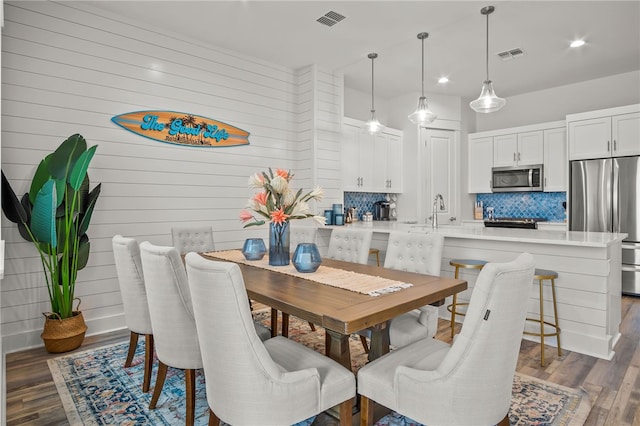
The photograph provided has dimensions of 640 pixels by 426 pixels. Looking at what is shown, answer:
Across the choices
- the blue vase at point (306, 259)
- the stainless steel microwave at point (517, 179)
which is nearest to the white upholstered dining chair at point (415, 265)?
the blue vase at point (306, 259)

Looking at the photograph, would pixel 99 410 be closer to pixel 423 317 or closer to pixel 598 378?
pixel 423 317

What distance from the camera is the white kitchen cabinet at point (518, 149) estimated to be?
5.71 metres

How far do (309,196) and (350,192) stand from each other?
333 centimetres

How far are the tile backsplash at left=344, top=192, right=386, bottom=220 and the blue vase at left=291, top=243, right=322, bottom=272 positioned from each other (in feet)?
11.2

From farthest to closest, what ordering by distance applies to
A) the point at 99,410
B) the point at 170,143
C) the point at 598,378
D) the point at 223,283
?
the point at 170,143, the point at 598,378, the point at 99,410, the point at 223,283

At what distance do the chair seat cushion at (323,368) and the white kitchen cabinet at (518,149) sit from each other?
211 inches

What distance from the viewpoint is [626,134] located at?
15.6ft

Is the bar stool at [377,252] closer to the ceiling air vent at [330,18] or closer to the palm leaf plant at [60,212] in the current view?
the ceiling air vent at [330,18]

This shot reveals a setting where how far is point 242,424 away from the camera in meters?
1.41

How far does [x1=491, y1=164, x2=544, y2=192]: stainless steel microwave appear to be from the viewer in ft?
18.7

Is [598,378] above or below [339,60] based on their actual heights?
below

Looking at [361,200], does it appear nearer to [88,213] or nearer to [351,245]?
[351,245]

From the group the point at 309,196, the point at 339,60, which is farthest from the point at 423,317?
the point at 339,60

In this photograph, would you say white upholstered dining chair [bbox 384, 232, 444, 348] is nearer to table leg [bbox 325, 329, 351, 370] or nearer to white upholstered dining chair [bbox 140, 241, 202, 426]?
table leg [bbox 325, 329, 351, 370]
